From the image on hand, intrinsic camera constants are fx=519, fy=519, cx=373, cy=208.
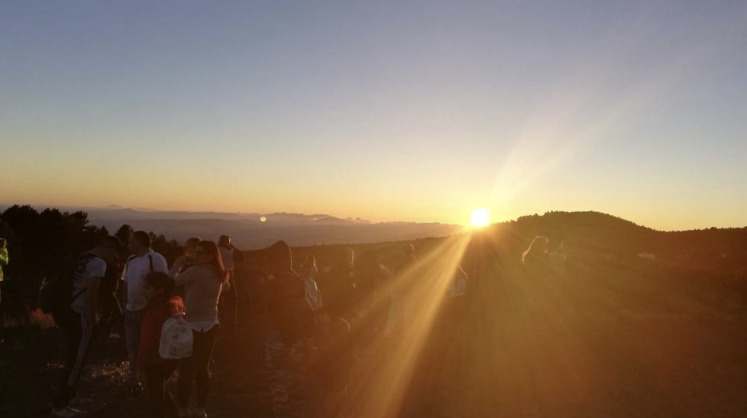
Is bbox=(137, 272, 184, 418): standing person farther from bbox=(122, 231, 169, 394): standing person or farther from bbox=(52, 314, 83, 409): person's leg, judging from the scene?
bbox=(52, 314, 83, 409): person's leg

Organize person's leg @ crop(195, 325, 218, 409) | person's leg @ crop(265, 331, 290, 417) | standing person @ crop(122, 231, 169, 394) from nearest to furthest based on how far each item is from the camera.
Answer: person's leg @ crop(195, 325, 218, 409), person's leg @ crop(265, 331, 290, 417), standing person @ crop(122, 231, 169, 394)

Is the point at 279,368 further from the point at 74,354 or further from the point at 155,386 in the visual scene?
the point at 74,354

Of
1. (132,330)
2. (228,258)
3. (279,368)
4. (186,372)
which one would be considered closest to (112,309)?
(132,330)

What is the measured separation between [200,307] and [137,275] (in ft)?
4.22

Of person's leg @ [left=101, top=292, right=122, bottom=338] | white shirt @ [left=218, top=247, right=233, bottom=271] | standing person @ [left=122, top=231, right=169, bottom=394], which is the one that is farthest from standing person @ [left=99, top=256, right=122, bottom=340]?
white shirt @ [left=218, top=247, right=233, bottom=271]

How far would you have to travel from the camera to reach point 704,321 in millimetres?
14023

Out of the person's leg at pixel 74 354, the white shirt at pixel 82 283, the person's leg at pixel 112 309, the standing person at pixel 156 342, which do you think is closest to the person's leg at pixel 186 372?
the standing person at pixel 156 342

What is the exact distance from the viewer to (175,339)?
5211 mm

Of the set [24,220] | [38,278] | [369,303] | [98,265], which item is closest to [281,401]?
[369,303]

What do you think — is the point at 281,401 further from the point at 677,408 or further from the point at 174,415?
the point at 677,408

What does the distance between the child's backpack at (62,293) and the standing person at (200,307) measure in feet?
4.53

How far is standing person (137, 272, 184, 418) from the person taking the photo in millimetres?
5215

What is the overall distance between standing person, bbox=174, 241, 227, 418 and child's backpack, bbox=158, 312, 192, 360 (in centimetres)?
26

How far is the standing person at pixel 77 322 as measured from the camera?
5977 mm
